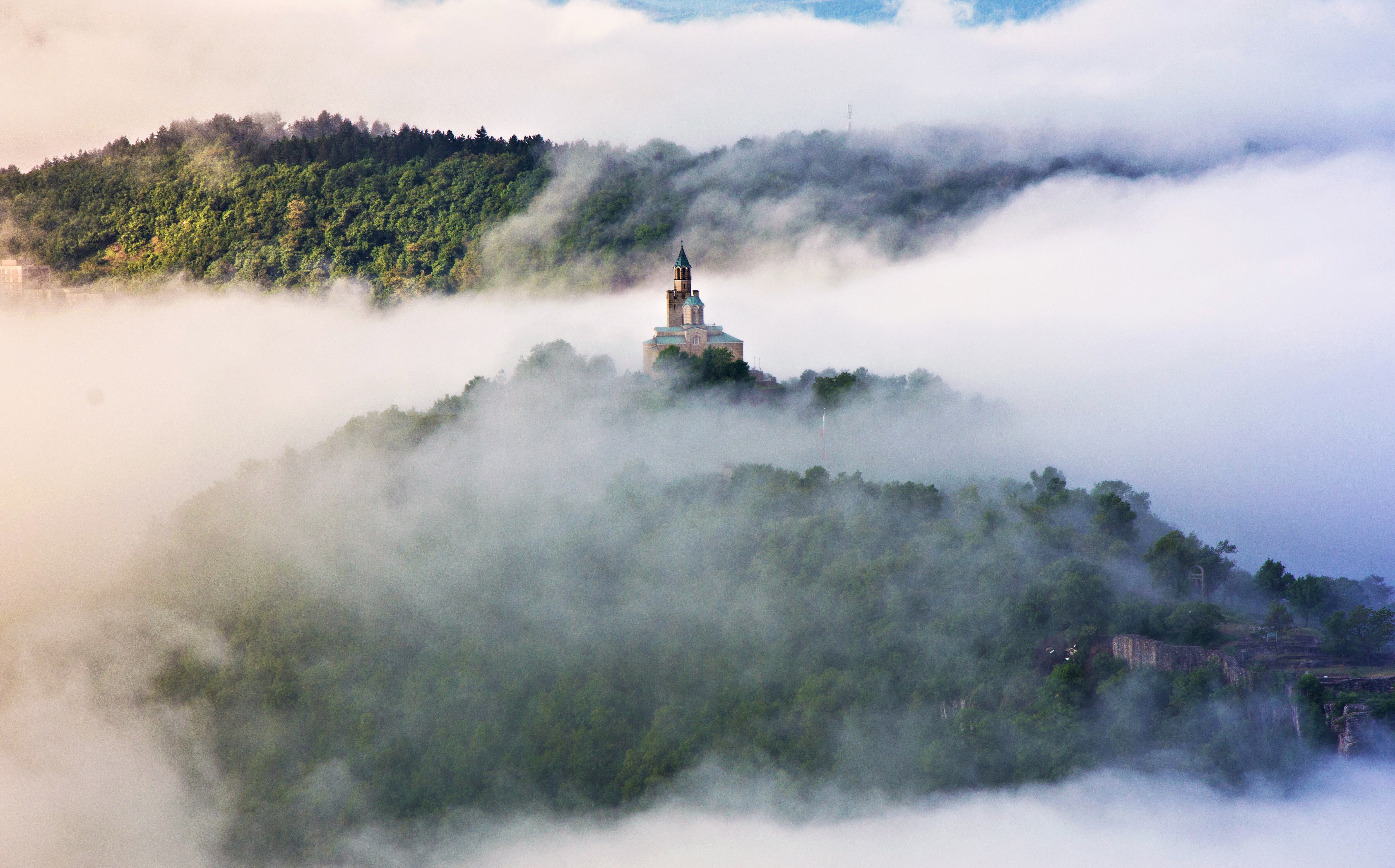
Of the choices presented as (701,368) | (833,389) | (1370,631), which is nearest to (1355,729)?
(1370,631)

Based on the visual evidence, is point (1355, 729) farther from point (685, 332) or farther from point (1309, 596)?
point (685, 332)

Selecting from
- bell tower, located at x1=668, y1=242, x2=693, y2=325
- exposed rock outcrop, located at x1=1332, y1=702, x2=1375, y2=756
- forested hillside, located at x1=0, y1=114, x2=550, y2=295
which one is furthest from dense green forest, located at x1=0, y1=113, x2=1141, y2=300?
exposed rock outcrop, located at x1=1332, y1=702, x2=1375, y2=756

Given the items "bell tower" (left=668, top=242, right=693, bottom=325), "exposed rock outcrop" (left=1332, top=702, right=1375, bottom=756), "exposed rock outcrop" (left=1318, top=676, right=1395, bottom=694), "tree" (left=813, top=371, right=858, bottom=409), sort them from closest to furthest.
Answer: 1. "exposed rock outcrop" (left=1332, top=702, right=1375, bottom=756)
2. "exposed rock outcrop" (left=1318, top=676, right=1395, bottom=694)
3. "tree" (left=813, top=371, right=858, bottom=409)
4. "bell tower" (left=668, top=242, right=693, bottom=325)

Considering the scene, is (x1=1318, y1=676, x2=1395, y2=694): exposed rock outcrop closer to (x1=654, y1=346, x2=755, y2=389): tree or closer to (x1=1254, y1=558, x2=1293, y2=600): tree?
(x1=1254, y1=558, x2=1293, y2=600): tree

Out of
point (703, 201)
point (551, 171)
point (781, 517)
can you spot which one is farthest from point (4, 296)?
point (781, 517)

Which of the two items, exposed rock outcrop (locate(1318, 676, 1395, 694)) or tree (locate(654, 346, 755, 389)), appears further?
tree (locate(654, 346, 755, 389))

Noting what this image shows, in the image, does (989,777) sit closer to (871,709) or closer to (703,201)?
(871,709)
